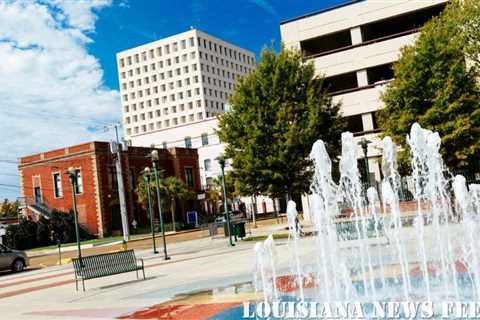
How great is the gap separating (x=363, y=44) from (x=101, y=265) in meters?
29.6

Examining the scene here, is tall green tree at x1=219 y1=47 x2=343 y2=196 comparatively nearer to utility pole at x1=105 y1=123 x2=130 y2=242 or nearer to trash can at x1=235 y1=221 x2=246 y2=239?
trash can at x1=235 y1=221 x2=246 y2=239

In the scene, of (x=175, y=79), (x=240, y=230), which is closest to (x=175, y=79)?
(x=175, y=79)

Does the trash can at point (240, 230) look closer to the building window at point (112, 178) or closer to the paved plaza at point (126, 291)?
the paved plaza at point (126, 291)

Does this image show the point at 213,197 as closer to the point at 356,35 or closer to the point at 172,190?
the point at 172,190

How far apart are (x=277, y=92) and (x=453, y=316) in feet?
72.8

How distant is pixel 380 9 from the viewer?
3875cm

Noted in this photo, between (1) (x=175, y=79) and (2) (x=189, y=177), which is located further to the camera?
(1) (x=175, y=79)

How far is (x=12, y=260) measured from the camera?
83.6ft

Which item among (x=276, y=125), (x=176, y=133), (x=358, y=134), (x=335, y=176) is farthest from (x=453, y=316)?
(x=176, y=133)

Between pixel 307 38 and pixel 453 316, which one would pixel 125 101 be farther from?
pixel 453 316

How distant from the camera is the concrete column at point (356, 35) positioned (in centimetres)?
3938

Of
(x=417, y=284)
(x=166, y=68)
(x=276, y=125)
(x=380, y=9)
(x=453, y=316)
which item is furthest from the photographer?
(x=166, y=68)

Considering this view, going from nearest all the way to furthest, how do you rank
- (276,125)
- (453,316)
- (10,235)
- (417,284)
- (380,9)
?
(453,316) → (417,284) → (276,125) → (380,9) → (10,235)

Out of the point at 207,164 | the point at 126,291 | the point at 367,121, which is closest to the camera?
the point at 126,291
